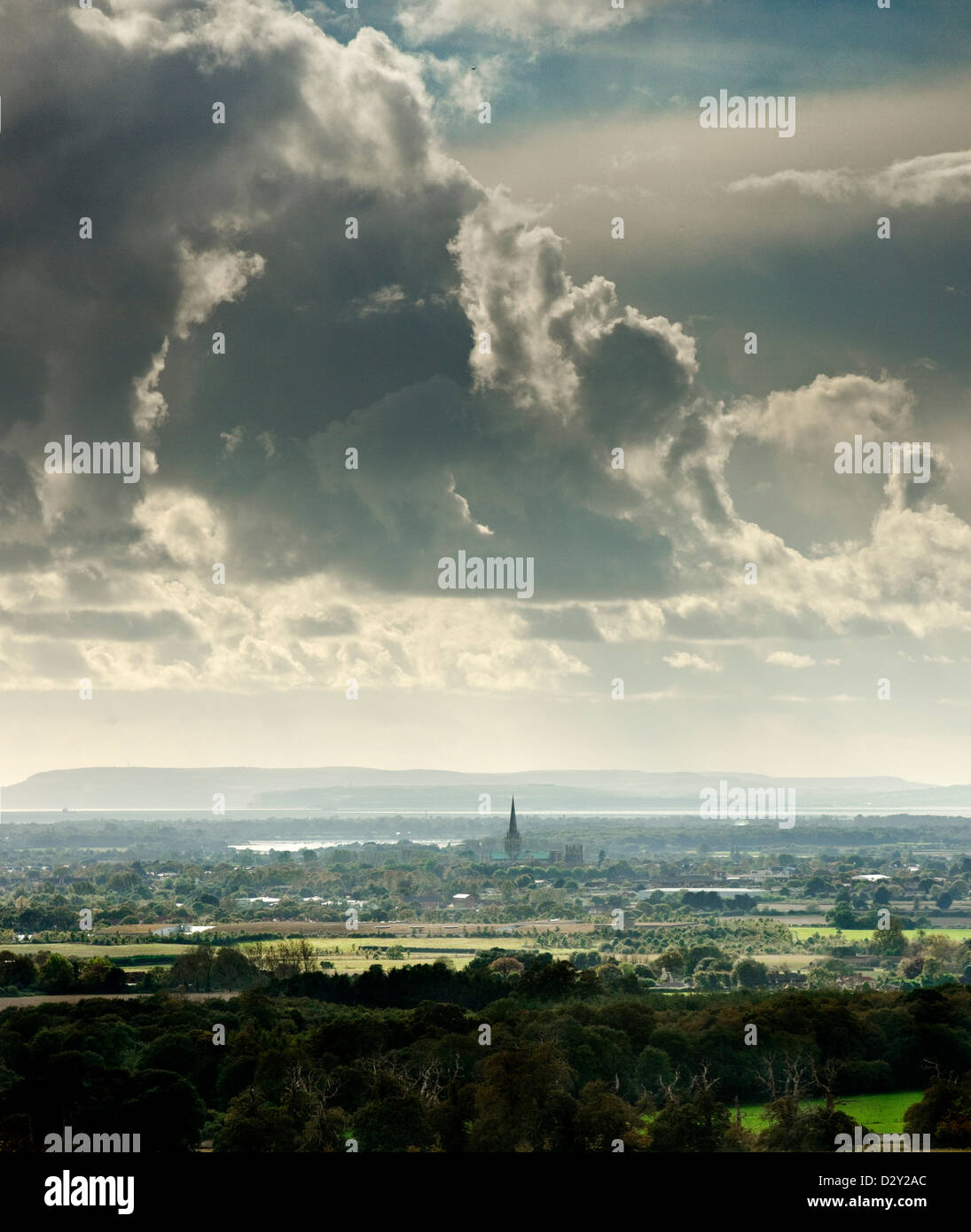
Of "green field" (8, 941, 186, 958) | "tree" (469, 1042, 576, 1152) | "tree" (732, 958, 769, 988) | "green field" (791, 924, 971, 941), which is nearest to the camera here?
"tree" (469, 1042, 576, 1152)

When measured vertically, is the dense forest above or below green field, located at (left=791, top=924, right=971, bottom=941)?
above

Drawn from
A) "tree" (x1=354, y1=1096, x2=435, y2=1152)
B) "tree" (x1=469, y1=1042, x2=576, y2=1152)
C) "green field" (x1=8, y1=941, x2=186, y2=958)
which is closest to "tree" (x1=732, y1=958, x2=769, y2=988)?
"green field" (x1=8, y1=941, x2=186, y2=958)

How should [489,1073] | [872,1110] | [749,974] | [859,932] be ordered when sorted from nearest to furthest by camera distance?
1. [489,1073]
2. [872,1110]
3. [749,974]
4. [859,932]

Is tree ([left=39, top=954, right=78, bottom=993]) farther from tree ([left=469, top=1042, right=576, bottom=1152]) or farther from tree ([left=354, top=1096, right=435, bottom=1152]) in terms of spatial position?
tree ([left=469, top=1042, right=576, bottom=1152])

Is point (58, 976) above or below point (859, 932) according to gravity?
above

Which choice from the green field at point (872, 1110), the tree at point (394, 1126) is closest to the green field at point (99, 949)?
the tree at point (394, 1126)

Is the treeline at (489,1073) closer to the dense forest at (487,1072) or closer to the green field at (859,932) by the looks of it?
the dense forest at (487,1072)

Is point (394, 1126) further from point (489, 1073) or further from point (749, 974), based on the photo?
point (749, 974)

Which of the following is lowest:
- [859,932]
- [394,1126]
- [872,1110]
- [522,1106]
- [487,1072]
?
[859,932]

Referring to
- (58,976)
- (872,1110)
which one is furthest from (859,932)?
(872,1110)
